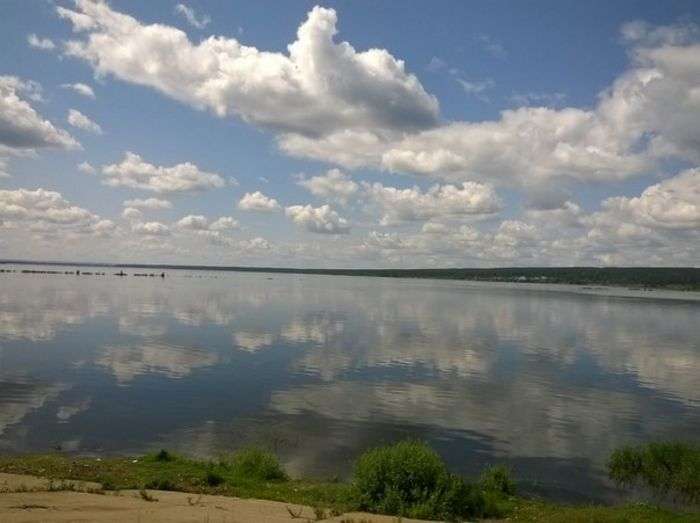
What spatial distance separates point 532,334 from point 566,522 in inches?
2002

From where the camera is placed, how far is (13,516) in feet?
39.1

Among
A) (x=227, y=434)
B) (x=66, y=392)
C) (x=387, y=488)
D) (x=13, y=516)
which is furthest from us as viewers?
(x=66, y=392)

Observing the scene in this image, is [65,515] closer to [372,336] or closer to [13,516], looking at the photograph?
[13,516]

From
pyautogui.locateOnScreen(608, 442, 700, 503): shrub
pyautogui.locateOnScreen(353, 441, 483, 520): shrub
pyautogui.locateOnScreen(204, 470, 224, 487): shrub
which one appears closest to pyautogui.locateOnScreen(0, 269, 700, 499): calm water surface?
pyautogui.locateOnScreen(608, 442, 700, 503): shrub

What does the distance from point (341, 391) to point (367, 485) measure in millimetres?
16708

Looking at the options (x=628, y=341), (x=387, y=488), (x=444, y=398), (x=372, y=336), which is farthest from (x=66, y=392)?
(x=628, y=341)

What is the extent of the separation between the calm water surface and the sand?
218 inches

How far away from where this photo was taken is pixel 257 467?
1791 centimetres

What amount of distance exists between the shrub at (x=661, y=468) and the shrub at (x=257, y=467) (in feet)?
35.3

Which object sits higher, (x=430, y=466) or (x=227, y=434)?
(x=430, y=466)

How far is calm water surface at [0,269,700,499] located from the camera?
2248cm

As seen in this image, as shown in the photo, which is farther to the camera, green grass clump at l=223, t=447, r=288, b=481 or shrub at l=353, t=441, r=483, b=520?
green grass clump at l=223, t=447, r=288, b=481

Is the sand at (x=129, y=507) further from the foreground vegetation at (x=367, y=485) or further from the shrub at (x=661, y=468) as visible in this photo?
the shrub at (x=661, y=468)

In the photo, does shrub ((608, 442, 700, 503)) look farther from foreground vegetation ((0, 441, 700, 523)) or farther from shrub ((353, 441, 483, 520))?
shrub ((353, 441, 483, 520))
